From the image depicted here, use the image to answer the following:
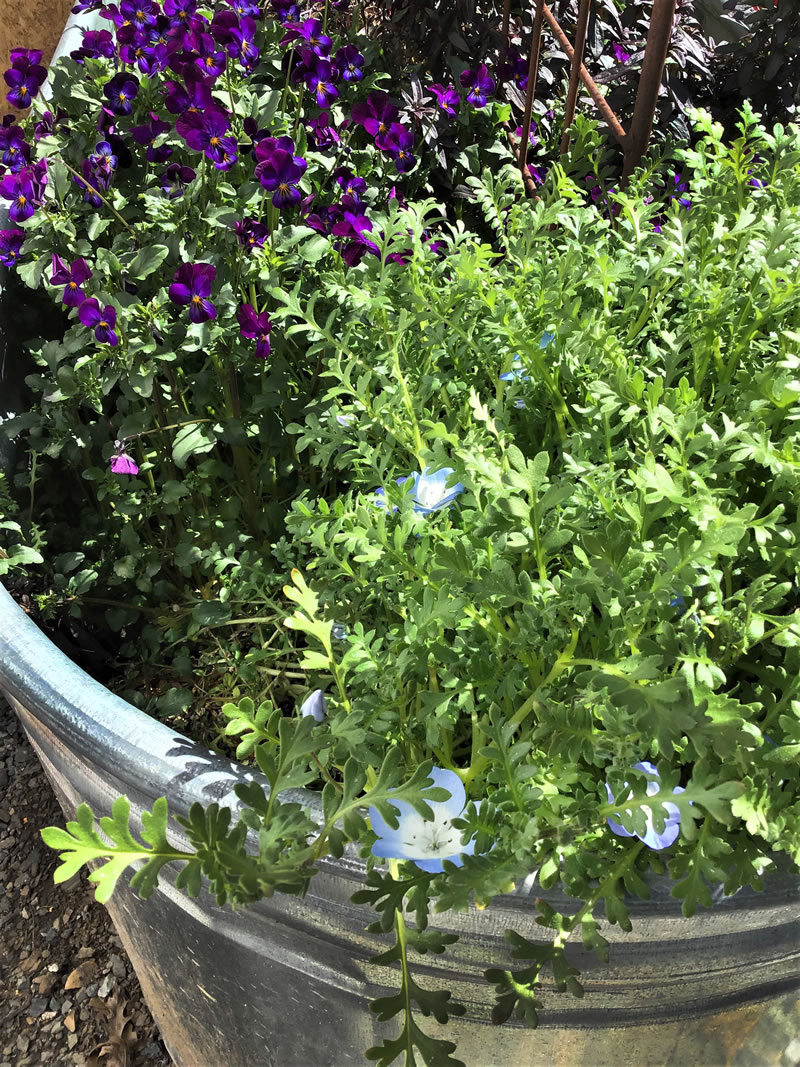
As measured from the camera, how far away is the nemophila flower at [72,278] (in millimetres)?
939

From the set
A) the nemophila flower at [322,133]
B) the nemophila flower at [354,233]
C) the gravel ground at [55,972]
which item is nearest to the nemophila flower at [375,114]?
the nemophila flower at [322,133]

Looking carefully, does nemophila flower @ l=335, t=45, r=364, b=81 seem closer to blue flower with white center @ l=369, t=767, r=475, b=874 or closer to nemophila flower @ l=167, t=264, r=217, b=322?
nemophila flower @ l=167, t=264, r=217, b=322

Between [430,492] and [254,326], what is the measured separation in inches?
13.5

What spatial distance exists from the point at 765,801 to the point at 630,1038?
11.7 inches

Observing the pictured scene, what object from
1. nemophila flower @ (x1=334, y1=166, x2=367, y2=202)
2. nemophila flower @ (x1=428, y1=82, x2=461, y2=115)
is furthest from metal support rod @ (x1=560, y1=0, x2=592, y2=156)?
nemophila flower @ (x1=334, y1=166, x2=367, y2=202)

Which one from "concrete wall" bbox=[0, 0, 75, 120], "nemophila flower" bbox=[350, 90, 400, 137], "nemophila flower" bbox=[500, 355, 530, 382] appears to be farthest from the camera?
"concrete wall" bbox=[0, 0, 75, 120]

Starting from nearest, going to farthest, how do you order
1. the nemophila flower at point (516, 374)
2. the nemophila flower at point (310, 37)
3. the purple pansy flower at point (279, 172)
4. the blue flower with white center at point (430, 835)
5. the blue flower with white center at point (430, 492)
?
the blue flower with white center at point (430, 835) < the blue flower with white center at point (430, 492) < the nemophila flower at point (516, 374) < the purple pansy flower at point (279, 172) < the nemophila flower at point (310, 37)

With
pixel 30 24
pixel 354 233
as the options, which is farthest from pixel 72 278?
pixel 30 24

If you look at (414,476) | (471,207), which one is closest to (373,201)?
(471,207)

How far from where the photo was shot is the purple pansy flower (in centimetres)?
94

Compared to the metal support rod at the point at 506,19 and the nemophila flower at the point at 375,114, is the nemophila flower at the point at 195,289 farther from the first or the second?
the metal support rod at the point at 506,19

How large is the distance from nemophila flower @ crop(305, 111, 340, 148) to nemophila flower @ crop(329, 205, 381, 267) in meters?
0.11

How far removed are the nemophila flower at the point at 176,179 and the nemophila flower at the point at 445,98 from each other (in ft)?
1.76

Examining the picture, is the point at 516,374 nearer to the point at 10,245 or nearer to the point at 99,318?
the point at 99,318
